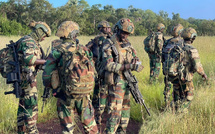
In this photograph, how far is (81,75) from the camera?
7.98 ft

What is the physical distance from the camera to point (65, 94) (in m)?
2.58

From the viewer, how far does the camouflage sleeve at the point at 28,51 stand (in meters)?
3.15

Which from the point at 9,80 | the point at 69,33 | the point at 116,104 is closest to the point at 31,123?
the point at 9,80

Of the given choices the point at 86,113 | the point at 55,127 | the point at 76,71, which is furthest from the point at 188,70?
the point at 55,127

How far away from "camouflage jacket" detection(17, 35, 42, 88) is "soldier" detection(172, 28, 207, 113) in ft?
7.86

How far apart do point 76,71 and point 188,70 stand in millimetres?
2105

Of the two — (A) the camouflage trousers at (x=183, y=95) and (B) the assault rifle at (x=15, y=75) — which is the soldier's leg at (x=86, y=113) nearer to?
(B) the assault rifle at (x=15, y=75)

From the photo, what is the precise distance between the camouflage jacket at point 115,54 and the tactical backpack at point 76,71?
1.60 ft

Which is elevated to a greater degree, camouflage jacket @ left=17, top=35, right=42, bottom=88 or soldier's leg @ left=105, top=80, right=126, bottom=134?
camouflage jacket @ left=17, top=35, right=42, bottom=88

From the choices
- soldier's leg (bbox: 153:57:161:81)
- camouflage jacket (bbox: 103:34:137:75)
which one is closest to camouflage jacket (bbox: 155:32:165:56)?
soldier's leg (bbox: 153:57:161:81)

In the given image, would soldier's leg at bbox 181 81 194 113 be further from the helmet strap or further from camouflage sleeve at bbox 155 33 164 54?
camouflage sleeve at bbox 155 33 164 54

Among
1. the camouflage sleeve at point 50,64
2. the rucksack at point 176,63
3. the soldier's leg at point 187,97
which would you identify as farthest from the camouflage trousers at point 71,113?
the soldier's leg at point 187,97

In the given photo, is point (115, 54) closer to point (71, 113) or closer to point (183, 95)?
point (71, 113)

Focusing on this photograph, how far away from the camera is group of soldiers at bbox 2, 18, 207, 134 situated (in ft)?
8.14
